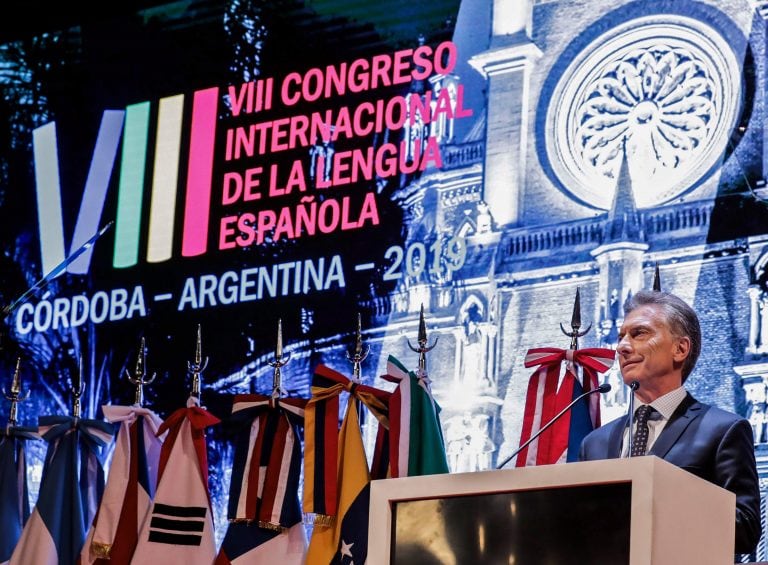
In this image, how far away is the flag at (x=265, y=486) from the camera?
5129 millimetres

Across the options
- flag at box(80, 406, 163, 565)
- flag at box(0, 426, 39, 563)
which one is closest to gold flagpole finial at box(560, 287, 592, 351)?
flag at box(80, 406, 163, 565)

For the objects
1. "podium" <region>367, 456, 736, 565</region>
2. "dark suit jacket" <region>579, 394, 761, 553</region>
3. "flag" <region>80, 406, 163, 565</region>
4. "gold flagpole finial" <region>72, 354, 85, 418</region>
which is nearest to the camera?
"podium" <region>367, 456, 736, 565</region>

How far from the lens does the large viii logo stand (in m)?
6.45

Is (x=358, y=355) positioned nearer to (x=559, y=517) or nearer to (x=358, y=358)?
(x=358, y=358)

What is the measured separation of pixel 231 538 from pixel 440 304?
3.81 ft

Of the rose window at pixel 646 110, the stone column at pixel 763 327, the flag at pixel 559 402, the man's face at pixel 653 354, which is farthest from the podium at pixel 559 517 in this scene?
the rose window at pixel 646 110

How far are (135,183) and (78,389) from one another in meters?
1.12

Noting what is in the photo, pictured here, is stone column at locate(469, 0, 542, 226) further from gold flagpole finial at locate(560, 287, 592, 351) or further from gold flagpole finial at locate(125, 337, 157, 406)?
gold flagpole finial at locate(125, 337, 157, 406)

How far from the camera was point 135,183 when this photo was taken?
661cm

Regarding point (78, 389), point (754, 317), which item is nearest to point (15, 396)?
point (78, 389)

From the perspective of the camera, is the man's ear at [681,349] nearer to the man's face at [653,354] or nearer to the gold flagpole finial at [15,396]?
the man's face at [653,354]

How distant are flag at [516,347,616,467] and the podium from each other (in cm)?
164

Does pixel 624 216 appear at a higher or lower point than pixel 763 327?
higher

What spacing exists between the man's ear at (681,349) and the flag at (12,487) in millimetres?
2747
